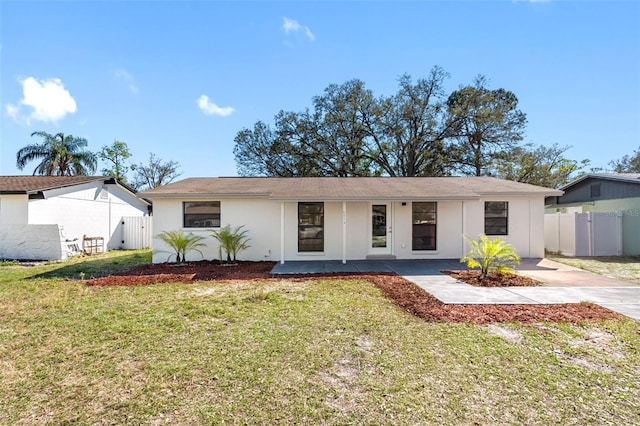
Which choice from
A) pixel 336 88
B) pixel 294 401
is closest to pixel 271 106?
pixel 336 88

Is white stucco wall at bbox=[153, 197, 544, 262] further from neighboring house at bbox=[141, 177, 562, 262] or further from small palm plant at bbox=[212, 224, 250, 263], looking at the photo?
small palm plant at bbox=[212, 224, 250, 263]

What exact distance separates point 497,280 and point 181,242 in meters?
9.33

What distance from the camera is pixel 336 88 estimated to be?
26.5m

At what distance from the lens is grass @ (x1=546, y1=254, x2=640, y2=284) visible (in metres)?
8.60

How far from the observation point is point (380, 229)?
1134 centimetres

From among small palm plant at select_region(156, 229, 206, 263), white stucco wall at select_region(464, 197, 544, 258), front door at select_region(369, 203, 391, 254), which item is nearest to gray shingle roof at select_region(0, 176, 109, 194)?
small palm plant at select_region(156, 229, 206, 263)

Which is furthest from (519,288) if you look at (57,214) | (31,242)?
(57,214)

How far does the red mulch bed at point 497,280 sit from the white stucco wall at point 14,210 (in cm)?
1619

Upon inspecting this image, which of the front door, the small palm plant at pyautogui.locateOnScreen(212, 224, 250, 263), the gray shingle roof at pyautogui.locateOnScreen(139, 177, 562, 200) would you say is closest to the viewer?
the gray shingle roof at pyautogui.locateOnScreen(139, 177, 562, 200)

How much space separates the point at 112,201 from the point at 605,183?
978 inches

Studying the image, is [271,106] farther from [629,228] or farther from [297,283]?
[629,228]

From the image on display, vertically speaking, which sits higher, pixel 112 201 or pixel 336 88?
pixel 336 88

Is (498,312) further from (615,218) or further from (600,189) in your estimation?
(600,189)

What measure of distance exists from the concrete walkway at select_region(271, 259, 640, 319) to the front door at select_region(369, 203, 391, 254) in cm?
61
